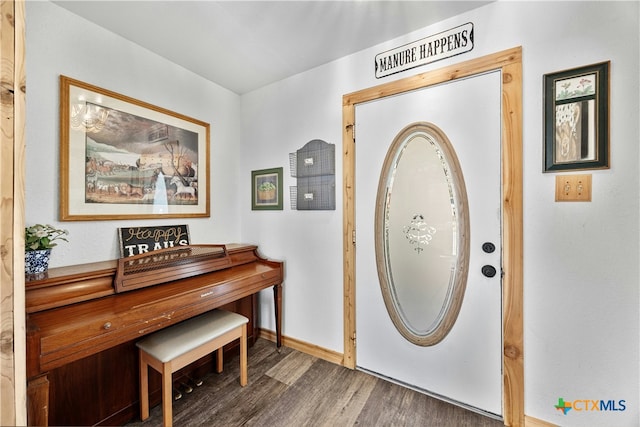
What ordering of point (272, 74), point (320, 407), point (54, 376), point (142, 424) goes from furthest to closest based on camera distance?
point (272, 74), point (320, 407), point (142, 424), point (54, 376)

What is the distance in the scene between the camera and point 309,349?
2.32 meters

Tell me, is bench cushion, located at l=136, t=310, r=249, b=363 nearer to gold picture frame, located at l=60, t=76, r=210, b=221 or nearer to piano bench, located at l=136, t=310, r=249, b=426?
piano bench, located at l=136, t=310, r=249, b=426

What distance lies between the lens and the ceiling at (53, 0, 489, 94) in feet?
5.24

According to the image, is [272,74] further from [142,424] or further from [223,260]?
[142,424]

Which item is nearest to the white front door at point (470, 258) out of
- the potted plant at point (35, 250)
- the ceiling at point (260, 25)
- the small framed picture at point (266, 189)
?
the ceiling at point (260, 25)

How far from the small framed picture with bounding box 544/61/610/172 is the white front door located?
0.79 feet

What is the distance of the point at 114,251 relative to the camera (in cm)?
185

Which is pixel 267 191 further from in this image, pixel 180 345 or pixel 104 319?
pixel 104 319

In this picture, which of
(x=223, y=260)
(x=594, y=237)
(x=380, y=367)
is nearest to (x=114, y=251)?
(x=223, y=260)

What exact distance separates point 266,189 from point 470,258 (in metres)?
1.88

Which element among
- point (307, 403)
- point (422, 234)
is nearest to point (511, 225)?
point (422, 234)

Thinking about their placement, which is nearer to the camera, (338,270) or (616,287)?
(616,287)

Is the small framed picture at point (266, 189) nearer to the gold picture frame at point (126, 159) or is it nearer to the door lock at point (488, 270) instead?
the gold picture frame at point (126, 159)

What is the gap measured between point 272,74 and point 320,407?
108 inches
